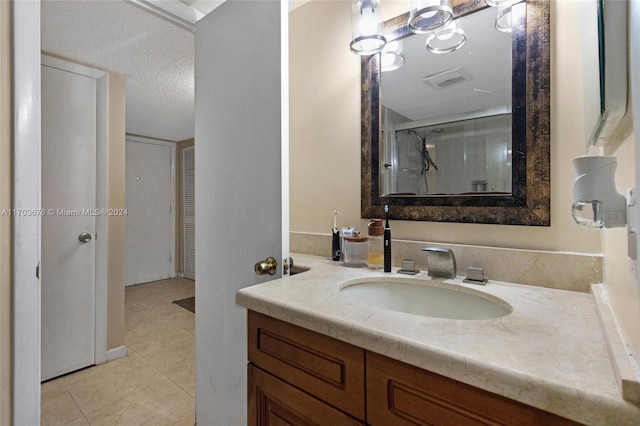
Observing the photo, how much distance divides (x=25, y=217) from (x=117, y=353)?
1719 mm

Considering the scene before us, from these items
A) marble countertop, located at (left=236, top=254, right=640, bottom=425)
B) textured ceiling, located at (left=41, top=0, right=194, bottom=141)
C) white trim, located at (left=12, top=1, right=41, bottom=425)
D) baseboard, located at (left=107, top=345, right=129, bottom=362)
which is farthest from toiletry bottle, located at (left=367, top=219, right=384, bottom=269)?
baseboard, located at (left=107, top=345, right=129, bottom=362)

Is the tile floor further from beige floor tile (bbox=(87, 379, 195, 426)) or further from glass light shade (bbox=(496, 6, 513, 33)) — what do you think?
glass light shade (bbox=(496, 6, 513, 33))

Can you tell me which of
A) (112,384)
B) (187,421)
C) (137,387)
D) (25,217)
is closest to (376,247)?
(25,217)

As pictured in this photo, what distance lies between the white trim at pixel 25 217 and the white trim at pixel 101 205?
1270 millimetres

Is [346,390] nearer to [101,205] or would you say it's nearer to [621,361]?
[621,361]

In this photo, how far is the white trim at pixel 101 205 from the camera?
219cm

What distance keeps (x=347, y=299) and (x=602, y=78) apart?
685mm

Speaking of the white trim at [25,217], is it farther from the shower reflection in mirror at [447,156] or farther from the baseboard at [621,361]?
the baseboard at [621,361]

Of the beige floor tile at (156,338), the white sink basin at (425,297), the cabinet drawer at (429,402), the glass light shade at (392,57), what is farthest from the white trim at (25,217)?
the beige floor tile at (156,338)

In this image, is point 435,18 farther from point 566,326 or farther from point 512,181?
point 566,326

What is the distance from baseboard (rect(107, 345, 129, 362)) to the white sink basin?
2.24 meters

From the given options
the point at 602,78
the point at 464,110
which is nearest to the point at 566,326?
the point at 602,78

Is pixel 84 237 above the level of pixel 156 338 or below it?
above

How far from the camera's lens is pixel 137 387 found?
192 cm
